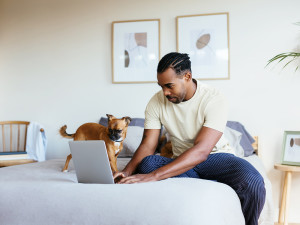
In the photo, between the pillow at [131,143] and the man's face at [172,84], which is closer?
the man's face at [172,84]

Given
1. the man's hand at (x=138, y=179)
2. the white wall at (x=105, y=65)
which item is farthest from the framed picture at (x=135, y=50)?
the man's hand at (x=138, y=179)

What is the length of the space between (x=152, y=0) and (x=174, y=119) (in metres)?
1.92

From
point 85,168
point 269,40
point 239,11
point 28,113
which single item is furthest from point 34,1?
point 85,168

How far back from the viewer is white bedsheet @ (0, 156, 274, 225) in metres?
1.17

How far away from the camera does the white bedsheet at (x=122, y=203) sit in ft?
3.85

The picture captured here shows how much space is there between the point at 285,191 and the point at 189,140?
1.52 m

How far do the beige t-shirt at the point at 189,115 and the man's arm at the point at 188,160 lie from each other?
0.05 meters

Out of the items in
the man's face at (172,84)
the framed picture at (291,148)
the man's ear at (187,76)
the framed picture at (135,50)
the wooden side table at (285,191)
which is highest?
the framed picture at (135,50)

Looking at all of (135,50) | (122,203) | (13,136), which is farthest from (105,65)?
(122,203)

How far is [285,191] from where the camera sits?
290 centimetres

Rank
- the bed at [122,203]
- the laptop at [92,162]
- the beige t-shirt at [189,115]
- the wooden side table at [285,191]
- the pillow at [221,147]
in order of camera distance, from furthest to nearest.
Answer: the wooden side table at [285,191]
the pillow at [221,147]
the beige t-shirt at [189,115]
the laptop at [92,162]
the bed at [122,203]

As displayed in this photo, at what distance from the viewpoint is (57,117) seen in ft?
11.9

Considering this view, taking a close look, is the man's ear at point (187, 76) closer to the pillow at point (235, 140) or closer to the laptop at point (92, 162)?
the laptop at point (92, 162)

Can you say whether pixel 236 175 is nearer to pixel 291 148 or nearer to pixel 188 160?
pixel 188 160
